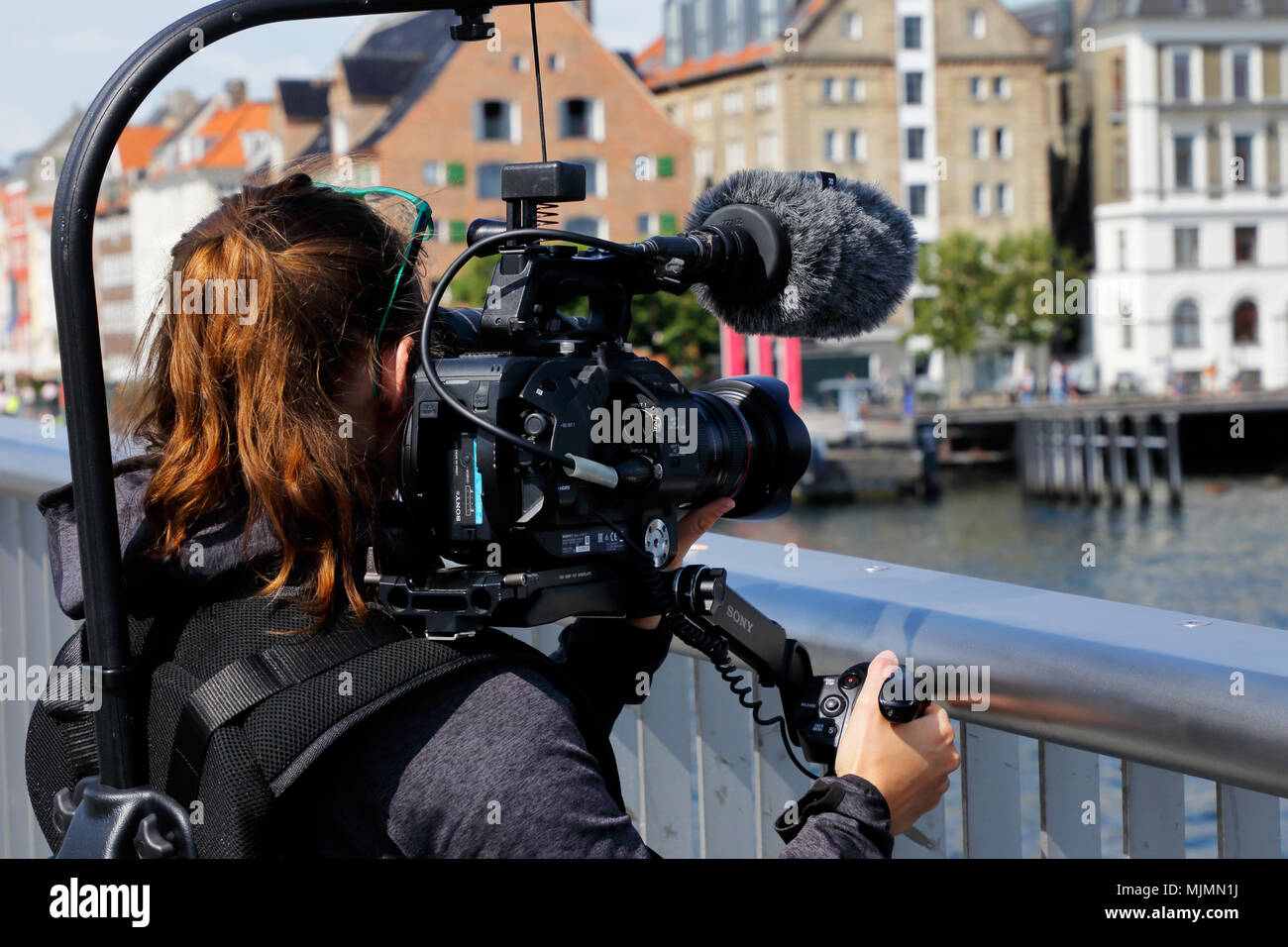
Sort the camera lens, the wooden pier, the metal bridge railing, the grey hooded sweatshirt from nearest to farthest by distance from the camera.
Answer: the grey hooded sweatshirt < the metal bridge railing < the camera lens < the wooden pier

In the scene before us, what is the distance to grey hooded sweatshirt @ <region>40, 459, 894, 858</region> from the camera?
1.36 m

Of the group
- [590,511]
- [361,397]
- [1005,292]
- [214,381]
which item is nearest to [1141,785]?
[590,511]

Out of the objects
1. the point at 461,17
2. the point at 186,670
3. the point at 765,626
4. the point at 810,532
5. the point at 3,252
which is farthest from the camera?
the point at 3,252

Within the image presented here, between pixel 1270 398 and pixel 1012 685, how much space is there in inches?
1890

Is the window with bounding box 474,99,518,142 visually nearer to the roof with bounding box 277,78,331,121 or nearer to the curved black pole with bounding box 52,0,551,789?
the roof with bounding box 277,78,331,121

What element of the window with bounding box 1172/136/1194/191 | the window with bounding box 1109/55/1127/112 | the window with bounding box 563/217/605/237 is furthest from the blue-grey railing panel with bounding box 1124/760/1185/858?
the window with bounding box 1172/136/1194/191

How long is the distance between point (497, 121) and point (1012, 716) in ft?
152

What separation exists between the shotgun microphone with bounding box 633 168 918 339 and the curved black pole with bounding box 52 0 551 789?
332 mm

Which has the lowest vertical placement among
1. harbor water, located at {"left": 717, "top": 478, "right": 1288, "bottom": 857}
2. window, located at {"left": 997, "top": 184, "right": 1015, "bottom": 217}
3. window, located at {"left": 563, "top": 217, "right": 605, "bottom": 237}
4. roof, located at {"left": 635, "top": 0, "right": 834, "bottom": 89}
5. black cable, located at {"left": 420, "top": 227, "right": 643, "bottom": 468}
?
harbor water, located at {"left": 717, "top": 478, "right": 1288, "bottom": 857}

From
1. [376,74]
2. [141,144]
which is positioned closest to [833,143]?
[376,74]

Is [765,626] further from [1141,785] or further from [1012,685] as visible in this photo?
[1141,785]

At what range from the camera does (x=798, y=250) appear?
1.70m
